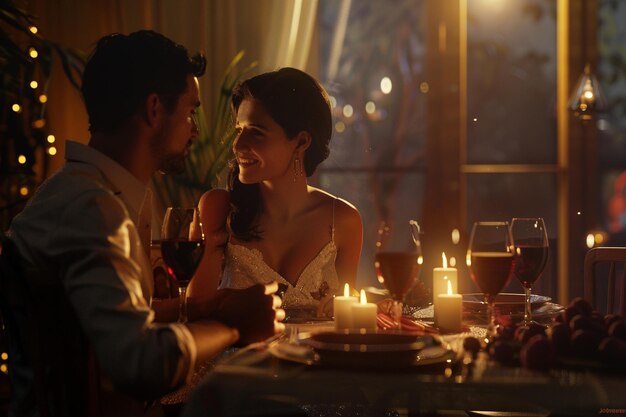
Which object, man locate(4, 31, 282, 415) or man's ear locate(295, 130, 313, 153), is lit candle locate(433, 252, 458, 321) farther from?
man's ear locate(295, 130, 313, 153)

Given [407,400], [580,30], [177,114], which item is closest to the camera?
[407,400]

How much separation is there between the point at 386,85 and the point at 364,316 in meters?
3.34

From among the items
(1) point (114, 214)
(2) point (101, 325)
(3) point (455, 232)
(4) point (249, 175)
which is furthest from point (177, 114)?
(3) point (455, 232)

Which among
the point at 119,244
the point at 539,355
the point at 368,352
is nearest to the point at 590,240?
the point at 539,355

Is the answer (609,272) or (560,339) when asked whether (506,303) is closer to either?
(560,339)

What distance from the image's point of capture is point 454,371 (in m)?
1.27

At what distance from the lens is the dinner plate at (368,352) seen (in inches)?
49.9

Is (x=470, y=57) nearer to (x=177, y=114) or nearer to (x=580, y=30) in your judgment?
(x=580, y=30)

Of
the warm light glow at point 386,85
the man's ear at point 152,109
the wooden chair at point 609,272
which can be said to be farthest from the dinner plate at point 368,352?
the warm light glow at point 386,85

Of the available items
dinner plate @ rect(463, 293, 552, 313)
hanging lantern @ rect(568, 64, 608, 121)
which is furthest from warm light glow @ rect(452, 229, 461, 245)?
dinner plate @ rect(463, 293, 552, 313)

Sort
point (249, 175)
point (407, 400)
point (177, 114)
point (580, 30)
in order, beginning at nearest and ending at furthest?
point (407, 400) < point (177, 114) < point (249, 175) < point (580, 30)

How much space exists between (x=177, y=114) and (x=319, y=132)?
3.84 ft

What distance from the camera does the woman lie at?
9.02ft

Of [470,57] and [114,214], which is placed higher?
[470,57]
